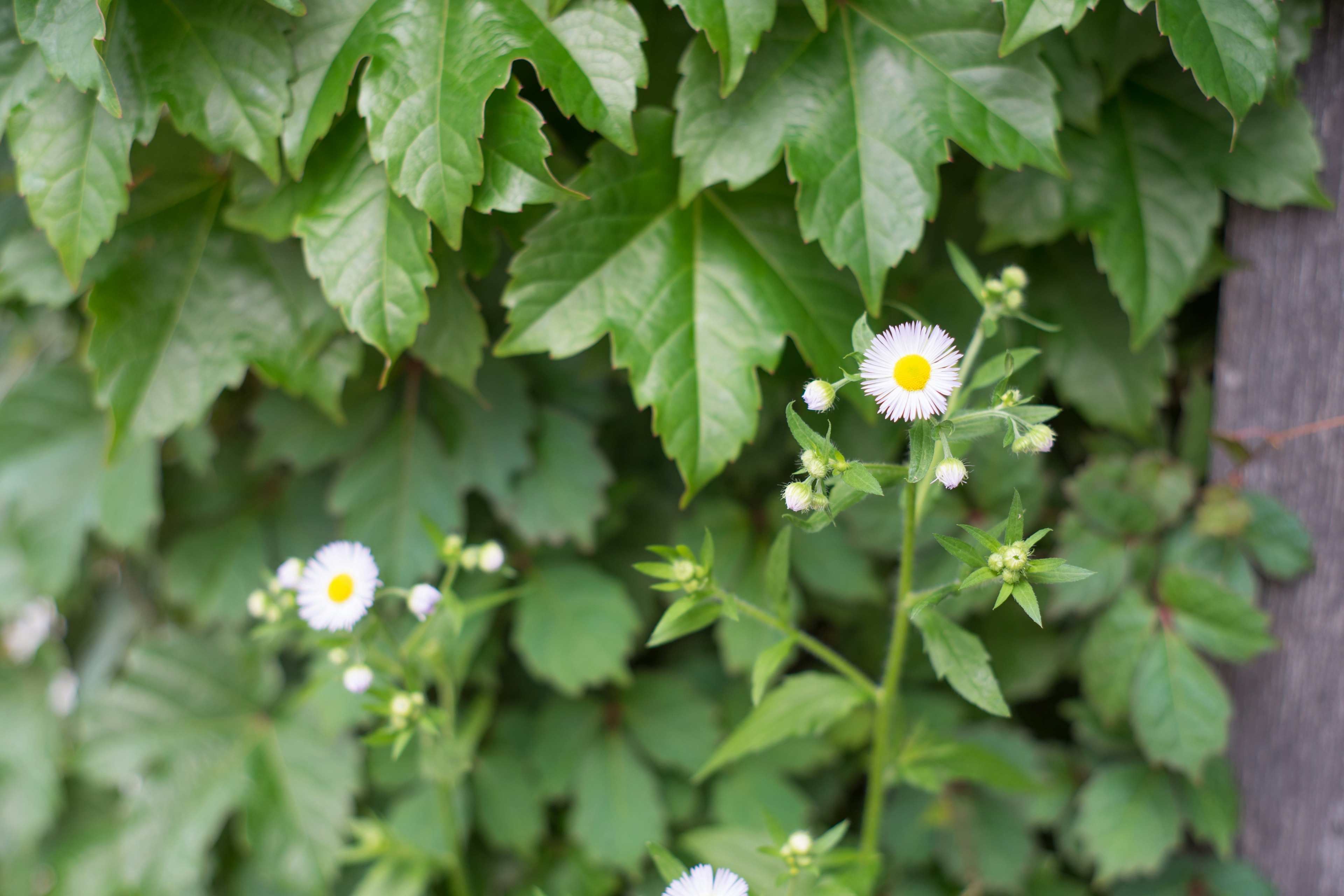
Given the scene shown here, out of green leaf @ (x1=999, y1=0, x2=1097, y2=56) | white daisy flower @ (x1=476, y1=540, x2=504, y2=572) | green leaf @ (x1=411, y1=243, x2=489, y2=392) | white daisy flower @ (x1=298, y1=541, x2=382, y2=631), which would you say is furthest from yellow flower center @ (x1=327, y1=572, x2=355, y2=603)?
green leaf @ (x1=999, y1=0, x2=1097, y2=56)

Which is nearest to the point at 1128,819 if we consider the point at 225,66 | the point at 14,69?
Answer: the point at 225,66

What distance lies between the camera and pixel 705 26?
76 cm

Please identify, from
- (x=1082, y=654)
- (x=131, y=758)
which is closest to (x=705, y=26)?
(x=1082, y=654)

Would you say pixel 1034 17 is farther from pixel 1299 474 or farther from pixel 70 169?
pixel 70 169

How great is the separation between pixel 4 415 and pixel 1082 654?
5.22ft

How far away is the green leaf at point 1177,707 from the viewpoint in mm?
985

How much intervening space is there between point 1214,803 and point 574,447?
96cm

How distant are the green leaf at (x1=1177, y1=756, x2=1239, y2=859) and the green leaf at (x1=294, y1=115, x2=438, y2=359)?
3.70 feet

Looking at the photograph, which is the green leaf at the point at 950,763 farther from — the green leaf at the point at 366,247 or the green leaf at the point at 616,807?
the green leaf at the point at 366,247

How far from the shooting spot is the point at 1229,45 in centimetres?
77

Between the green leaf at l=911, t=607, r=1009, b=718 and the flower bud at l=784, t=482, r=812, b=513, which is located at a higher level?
the flower bud at l=784, t=482, r=812, b=513

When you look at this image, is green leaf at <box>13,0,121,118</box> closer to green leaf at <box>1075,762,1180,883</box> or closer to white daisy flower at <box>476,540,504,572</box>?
white daisy flower at <box>476,540,504,572</box>

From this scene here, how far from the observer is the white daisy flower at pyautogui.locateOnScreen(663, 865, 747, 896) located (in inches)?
24.4

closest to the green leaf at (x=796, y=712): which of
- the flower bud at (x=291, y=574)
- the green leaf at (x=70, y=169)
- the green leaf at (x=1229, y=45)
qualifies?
the flower bud at (x=291, y=574)
